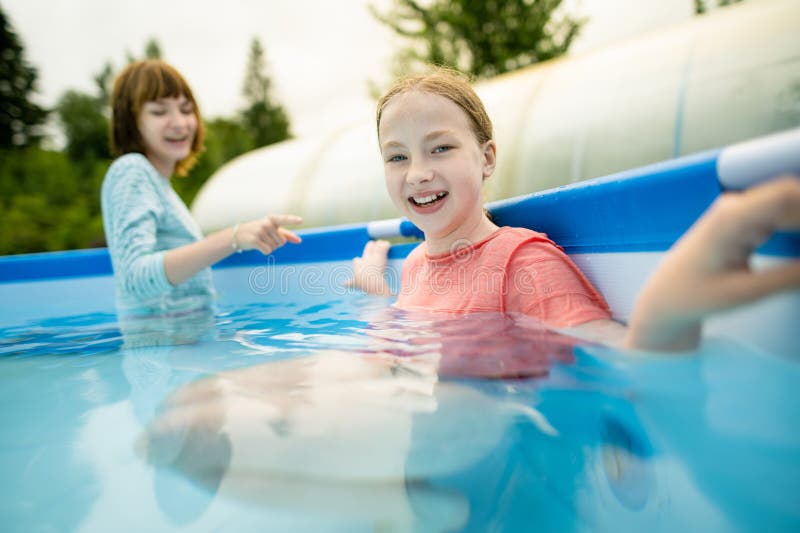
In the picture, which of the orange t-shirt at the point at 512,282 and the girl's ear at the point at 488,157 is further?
the girl's ear at the point at 488,157

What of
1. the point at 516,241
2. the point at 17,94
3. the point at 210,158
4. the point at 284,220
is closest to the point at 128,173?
the point at 284,220

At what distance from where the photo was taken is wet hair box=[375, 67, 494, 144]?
1.56 metres

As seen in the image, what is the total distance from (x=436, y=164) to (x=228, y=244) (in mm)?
926

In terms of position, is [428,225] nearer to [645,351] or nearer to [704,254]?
[645,351]

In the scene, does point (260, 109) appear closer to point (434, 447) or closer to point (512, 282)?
point (512, 282)

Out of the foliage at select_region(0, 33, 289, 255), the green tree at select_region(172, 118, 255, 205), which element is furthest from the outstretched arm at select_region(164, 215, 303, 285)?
the green tree at select_region(172, 118, 255, 205)

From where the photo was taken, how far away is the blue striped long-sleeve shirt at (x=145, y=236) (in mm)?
2094

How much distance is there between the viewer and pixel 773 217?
2.07 feet

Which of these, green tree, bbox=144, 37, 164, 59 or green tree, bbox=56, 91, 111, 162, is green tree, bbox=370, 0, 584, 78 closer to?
green tree, bbox=56, 91, 111, 162

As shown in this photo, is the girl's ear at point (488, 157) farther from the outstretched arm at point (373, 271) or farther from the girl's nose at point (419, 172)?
the outstretched arm at point (373, 271)

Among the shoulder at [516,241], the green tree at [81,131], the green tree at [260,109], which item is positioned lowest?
the shoulder at [516,241]

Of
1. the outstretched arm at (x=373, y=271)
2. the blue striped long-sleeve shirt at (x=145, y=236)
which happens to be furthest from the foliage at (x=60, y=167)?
the outstretched arm at (x=373, y=271)

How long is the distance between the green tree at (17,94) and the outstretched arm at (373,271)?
17.2 meters

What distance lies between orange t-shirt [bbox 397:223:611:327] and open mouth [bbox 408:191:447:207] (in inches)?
6.5
